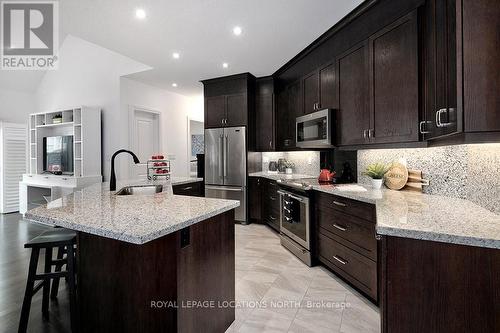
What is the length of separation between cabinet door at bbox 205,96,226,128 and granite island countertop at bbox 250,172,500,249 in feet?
11.1

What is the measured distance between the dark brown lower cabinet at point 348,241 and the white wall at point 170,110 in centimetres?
399

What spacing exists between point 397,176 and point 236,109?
3031 mm

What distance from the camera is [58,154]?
5.13 metres

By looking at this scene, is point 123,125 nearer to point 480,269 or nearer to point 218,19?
point 218,19

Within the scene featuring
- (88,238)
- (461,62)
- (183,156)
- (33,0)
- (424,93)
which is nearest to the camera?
(461,62)

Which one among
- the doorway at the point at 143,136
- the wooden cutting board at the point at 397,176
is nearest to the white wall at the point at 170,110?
the doorway at the point at 143,136

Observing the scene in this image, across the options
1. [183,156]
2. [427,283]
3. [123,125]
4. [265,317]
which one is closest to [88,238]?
[265,317]

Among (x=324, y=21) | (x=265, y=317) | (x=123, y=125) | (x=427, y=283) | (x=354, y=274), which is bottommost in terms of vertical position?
(x=265, y=317)

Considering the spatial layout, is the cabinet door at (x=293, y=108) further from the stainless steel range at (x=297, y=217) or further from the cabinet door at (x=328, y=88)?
the stainless steel range at (x=297, y=217)

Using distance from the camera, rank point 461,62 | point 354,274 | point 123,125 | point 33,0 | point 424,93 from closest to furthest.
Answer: point 461,62 → point 424,93 → point 354,274 → point 33,0 → point 123,125

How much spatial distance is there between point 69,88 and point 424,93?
6.41m

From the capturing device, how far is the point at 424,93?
6.13ft

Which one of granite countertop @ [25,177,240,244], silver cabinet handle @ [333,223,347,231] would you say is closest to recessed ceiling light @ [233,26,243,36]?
granite countertop @ [25,177,240,244]

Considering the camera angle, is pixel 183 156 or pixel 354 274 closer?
pixel 354 274
